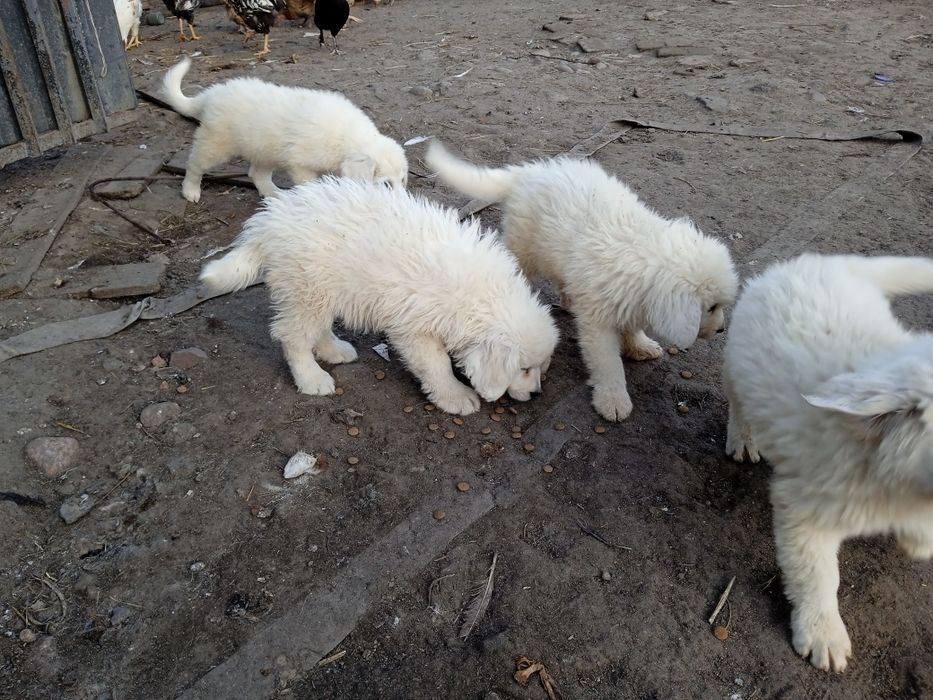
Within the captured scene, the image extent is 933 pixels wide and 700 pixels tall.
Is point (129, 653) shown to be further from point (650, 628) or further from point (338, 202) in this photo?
point (338, 202)

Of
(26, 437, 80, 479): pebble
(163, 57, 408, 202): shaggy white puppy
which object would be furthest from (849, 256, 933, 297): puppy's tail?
(26, 437, 80, 479): pebble

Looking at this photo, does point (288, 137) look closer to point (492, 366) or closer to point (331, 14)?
point (492, 366)

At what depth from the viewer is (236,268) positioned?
3340 millimetres

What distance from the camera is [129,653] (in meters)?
2.38

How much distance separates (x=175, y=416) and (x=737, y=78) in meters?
7.72

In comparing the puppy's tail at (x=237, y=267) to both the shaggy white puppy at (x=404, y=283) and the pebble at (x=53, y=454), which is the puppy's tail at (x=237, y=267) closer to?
the shaggy white puppy at (x=404, y=283)

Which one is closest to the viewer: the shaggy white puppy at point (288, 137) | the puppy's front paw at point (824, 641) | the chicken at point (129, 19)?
the puppy's front paw at point (824, 641)

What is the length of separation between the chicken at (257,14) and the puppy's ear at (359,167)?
20.1 ft

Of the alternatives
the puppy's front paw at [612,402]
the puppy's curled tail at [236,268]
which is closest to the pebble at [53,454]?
the puppy's curled tail at [236,268]

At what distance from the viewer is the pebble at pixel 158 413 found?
3.36 meters

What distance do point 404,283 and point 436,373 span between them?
20.7 inches

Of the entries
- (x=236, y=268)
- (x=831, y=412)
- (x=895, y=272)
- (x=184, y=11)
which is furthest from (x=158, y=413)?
(x=184, y=11)

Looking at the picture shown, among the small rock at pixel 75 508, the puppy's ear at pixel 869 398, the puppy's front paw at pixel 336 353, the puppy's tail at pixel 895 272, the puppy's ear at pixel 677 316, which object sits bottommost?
the puppy's front paw at pixel 336 353

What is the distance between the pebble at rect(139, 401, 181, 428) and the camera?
3363mm
